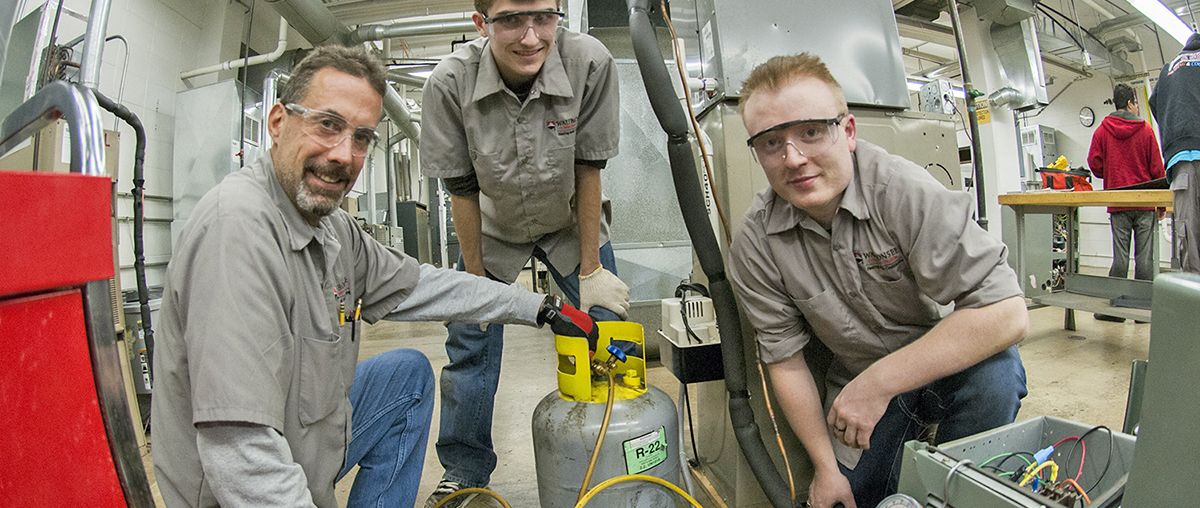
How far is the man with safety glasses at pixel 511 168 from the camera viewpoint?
127 centimetres

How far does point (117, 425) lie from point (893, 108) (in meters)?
1.56

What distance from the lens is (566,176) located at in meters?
1.33

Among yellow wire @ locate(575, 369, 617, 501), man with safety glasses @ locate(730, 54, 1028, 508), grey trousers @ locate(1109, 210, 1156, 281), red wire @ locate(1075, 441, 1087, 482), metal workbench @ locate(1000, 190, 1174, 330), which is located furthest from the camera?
grey trousers @ locate(1109, 210, 1156, 281)

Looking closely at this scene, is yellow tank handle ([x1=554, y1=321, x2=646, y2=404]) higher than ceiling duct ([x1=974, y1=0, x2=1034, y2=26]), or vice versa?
ceiling duct ([x1=974, y1=0, x2=1034, y2=26])

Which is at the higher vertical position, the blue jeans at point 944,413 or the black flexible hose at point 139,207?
the black flexible hose at point 139,207

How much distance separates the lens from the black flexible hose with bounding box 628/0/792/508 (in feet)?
3.66

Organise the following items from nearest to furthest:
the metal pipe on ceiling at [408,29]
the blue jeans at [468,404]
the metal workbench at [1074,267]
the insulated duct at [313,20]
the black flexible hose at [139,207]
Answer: the blue jeans at [468,404] < the black flexible hose at [139,207] < the metal workbench at [1074,267] < the insulated duct at [313,20] < the metal pipe on ceiling at [408,29]

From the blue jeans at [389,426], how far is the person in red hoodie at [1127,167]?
156 inches

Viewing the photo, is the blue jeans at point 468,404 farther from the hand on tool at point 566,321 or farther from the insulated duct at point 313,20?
the insulated duct at point 313,20

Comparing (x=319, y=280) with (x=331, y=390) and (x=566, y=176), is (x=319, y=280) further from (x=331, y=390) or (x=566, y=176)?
(x=566, y=176)

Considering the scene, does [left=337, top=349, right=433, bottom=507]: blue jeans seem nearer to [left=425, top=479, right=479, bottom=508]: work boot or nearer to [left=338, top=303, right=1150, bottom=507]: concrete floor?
[left=425, top=479, right=479, bottom=508]: work boot

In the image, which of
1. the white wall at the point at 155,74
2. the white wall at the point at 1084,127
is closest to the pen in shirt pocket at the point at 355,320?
the white wall at the point at 155,74

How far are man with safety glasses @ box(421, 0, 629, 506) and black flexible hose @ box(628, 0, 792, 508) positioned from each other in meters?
0.22

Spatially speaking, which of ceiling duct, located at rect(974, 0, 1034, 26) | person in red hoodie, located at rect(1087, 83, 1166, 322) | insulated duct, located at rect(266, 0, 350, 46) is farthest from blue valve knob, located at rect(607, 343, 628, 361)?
ceiling duct, located at rect(974, 0, 1034, 26)
